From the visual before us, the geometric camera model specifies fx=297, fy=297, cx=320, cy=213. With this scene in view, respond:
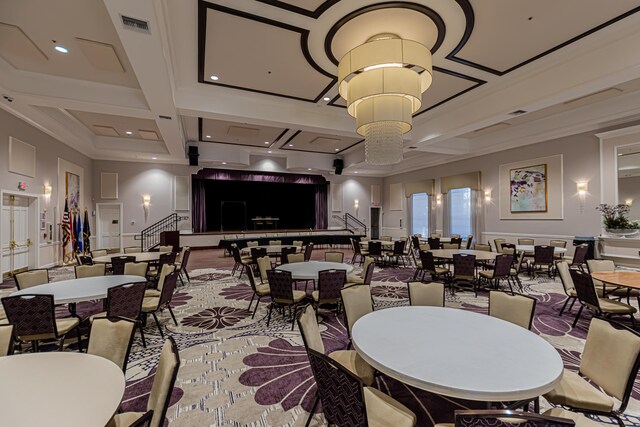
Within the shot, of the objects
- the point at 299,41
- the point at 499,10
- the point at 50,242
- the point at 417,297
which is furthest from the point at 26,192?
the point at 499,10

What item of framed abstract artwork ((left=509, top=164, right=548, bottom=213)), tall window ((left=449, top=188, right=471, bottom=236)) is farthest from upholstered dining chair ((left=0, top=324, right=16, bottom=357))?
tall window ((left=449, top=188, right=471, bottom=236))

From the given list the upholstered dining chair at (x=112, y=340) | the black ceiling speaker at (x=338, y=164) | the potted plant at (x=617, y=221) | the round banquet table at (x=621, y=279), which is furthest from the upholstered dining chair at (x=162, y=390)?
the black ceiling speaker at (x=338, y=164)

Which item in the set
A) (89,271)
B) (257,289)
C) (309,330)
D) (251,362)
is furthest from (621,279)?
(89,271)

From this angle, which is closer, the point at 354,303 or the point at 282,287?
the point at 354,303

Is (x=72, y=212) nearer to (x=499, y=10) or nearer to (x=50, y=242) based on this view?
(x=50, y=242)

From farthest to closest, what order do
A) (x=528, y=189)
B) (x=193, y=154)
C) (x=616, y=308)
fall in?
(x=193, y=154) < (x=528, y=189) < (x=616, y=308)

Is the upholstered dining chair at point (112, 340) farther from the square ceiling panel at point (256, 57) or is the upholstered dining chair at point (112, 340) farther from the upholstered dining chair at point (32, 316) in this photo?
the square ceiling panel at point (256, 57)

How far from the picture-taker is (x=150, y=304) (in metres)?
4.01

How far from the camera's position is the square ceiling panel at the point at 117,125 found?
9016 millimetres

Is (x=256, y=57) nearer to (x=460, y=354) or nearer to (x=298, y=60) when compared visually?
(x=298, y=60)

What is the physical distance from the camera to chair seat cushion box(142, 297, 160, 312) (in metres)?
3.89

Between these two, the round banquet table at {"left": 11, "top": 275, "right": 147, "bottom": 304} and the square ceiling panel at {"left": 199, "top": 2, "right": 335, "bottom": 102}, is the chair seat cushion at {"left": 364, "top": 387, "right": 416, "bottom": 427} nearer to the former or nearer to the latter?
the round banquet table at {"left": 11, "top": 275, "right": 147, "bottom": 304}

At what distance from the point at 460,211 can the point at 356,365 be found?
12.8m

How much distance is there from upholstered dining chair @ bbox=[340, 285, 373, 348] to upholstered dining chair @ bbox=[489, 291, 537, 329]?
1.24m
